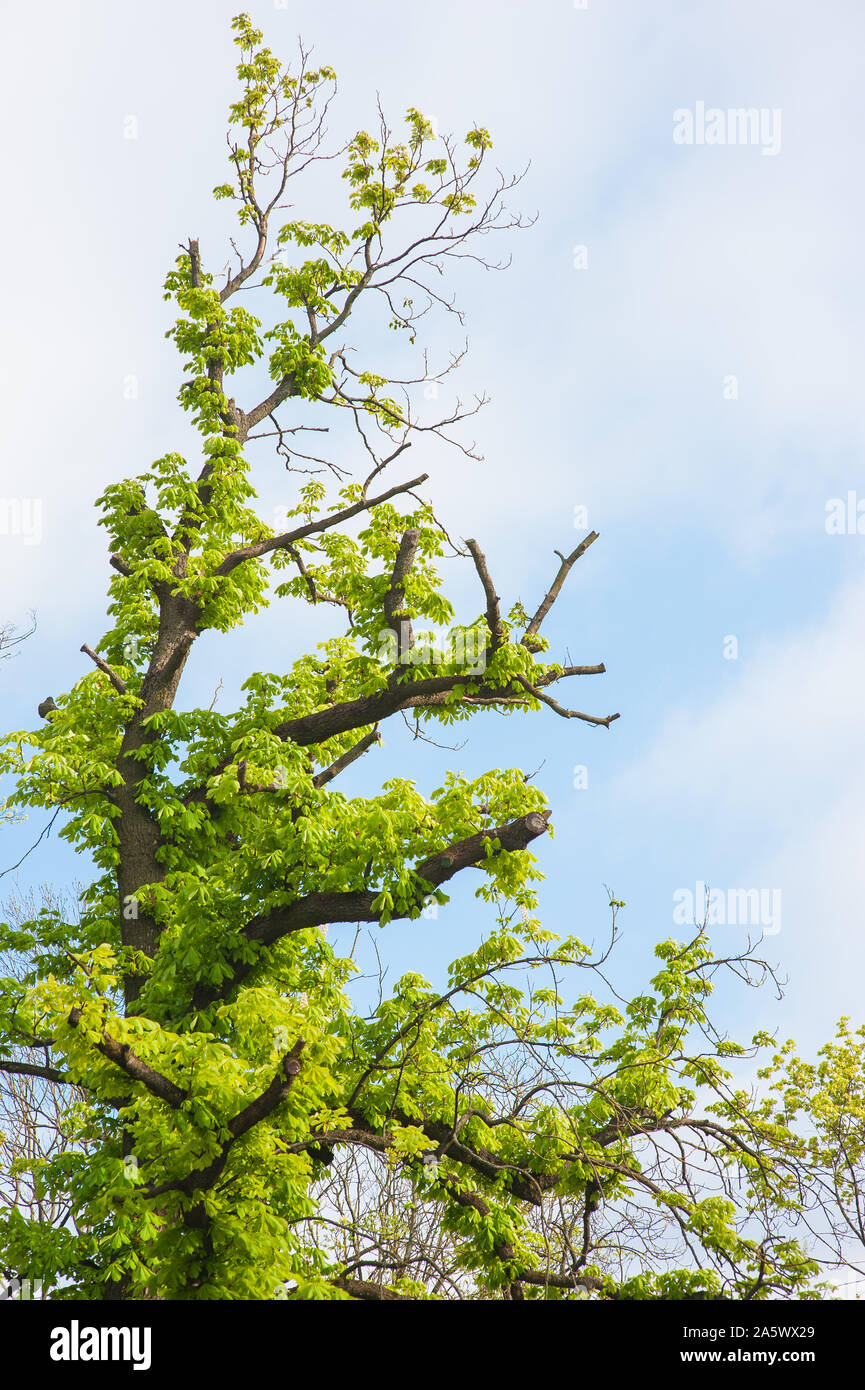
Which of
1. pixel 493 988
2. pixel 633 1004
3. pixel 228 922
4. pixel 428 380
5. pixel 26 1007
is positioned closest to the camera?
pixel 26 1007

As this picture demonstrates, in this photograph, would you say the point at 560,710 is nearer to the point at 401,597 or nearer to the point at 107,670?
the point at 401,597

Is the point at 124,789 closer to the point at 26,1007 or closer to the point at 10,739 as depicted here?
the point at 10,739

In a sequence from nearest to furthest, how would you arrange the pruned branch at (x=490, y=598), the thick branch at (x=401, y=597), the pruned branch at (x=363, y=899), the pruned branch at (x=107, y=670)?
the pruned branch at (x=490, y=598) < the pruned branch at (x=363, y=899) < the thick branch at (x=401, y=597) < the pruned branch at (x=107, y=670)

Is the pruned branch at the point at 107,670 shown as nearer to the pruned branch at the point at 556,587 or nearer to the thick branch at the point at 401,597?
the thick branch at the point at 401,597

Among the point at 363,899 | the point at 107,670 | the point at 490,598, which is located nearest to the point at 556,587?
the point at 490,598

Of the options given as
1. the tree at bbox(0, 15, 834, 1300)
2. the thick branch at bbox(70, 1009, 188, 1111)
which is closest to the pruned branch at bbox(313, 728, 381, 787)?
the tree at bbox(0, 15, 834, 1300)

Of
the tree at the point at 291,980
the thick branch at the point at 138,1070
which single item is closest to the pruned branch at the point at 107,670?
the tree at the point at 291,980

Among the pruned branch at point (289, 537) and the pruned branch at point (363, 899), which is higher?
the pruned branch at point (289, 537)

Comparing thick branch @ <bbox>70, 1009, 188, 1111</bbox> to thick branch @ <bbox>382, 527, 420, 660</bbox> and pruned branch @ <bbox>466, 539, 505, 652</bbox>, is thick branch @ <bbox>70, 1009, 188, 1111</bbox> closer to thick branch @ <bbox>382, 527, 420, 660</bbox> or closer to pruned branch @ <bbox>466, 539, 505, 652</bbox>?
pruned branch @ <bbox>466, 539, 505, 652</bbox>

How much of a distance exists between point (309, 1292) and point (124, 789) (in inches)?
256

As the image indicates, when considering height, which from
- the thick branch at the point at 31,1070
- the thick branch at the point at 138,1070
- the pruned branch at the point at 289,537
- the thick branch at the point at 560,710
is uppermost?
the pruned branch at the point at 289,537

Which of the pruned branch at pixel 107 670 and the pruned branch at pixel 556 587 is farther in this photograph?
the pruned branch at pixel 107 670

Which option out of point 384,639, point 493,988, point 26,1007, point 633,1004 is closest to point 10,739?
point 384,639

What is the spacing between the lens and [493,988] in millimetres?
11148
